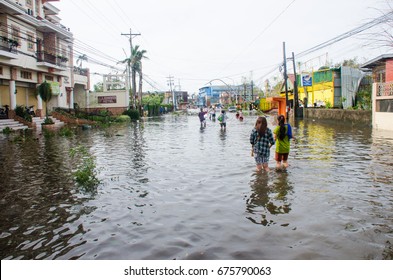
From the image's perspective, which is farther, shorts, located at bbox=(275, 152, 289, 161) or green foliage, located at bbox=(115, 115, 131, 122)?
green foliage, located at bbox=(115, 115, 131, 122)

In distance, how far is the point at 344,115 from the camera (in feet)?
101

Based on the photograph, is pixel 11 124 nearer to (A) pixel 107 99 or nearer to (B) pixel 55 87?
(B) pixel 55 87

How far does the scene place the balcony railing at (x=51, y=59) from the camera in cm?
3341

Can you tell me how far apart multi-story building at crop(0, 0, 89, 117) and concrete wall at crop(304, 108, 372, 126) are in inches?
968

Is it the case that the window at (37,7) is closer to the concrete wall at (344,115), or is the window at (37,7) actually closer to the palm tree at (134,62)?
the palm tree at (134,62)

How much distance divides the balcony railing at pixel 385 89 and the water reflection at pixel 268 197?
1615 cm

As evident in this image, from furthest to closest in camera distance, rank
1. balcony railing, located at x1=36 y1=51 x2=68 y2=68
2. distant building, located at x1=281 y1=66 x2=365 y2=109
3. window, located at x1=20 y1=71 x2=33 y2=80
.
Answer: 1. distant building, located at x1=281 y1=66 x2=365 y2=109
2. balcony railing, located at x1=36 y1=51 x2=68 y2=68
3. window, located at x1=20 y1=71 x2=33 y2=80

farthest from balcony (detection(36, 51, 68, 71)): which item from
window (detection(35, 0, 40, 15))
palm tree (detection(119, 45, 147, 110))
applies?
palm tree (detection(119, 45, 147, 110))

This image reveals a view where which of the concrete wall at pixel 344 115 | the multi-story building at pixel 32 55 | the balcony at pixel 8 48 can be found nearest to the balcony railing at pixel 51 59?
the multi-story building at pixel 32 55

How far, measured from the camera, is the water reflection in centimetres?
588

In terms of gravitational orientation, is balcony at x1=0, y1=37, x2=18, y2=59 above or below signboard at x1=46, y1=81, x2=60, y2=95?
above

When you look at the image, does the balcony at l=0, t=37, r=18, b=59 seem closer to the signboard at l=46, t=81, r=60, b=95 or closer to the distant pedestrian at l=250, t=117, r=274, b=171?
the signboard at l=46, t=81, r=60, b=95

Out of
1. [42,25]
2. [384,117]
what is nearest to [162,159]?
[384,117]

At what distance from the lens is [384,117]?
73.8 ft
